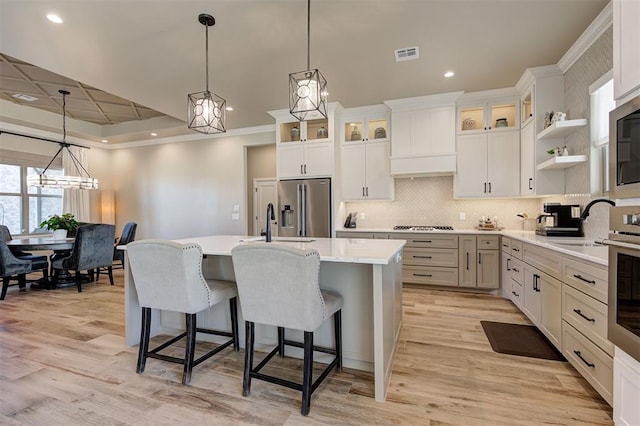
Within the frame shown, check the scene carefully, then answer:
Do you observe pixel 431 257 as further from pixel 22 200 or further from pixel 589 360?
pixel 22 200

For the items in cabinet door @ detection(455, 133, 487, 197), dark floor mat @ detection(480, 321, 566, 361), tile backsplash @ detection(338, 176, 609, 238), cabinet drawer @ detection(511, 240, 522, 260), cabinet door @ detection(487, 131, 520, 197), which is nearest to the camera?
dark floor mat @ detection(480, 321, 566, 361)

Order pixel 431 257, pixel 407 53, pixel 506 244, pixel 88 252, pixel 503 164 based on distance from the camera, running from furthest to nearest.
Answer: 1. pixel 88 252
2. pixel 431 257
3. pixel 503 164
4. pixel 506 244
5. pixel 407 53

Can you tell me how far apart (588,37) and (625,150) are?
7.18 ft

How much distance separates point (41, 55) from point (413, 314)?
4.78 meters

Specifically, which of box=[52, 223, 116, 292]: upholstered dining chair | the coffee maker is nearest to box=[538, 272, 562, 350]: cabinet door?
the coffee maker

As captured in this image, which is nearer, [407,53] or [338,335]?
[338,335]

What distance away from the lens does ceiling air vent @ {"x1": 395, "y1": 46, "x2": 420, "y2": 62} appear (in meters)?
3.03

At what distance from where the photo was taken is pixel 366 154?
482 centimetres

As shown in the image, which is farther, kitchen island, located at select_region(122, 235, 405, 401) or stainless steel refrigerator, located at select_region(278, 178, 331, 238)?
stainless steel refrigerator, located at select_region(278, 178, 331, 238)

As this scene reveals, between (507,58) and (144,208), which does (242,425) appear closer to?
(507,58)

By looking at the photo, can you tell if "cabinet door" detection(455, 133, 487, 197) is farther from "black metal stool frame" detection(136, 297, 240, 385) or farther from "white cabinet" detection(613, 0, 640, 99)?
"black metal stool frame" detection(136, 297, 240, 385)

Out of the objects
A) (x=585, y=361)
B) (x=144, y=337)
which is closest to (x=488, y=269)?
(x=585, y=361)

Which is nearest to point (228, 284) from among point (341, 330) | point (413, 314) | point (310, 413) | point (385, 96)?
point (341, 330)

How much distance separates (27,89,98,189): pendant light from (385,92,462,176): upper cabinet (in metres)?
5.15
